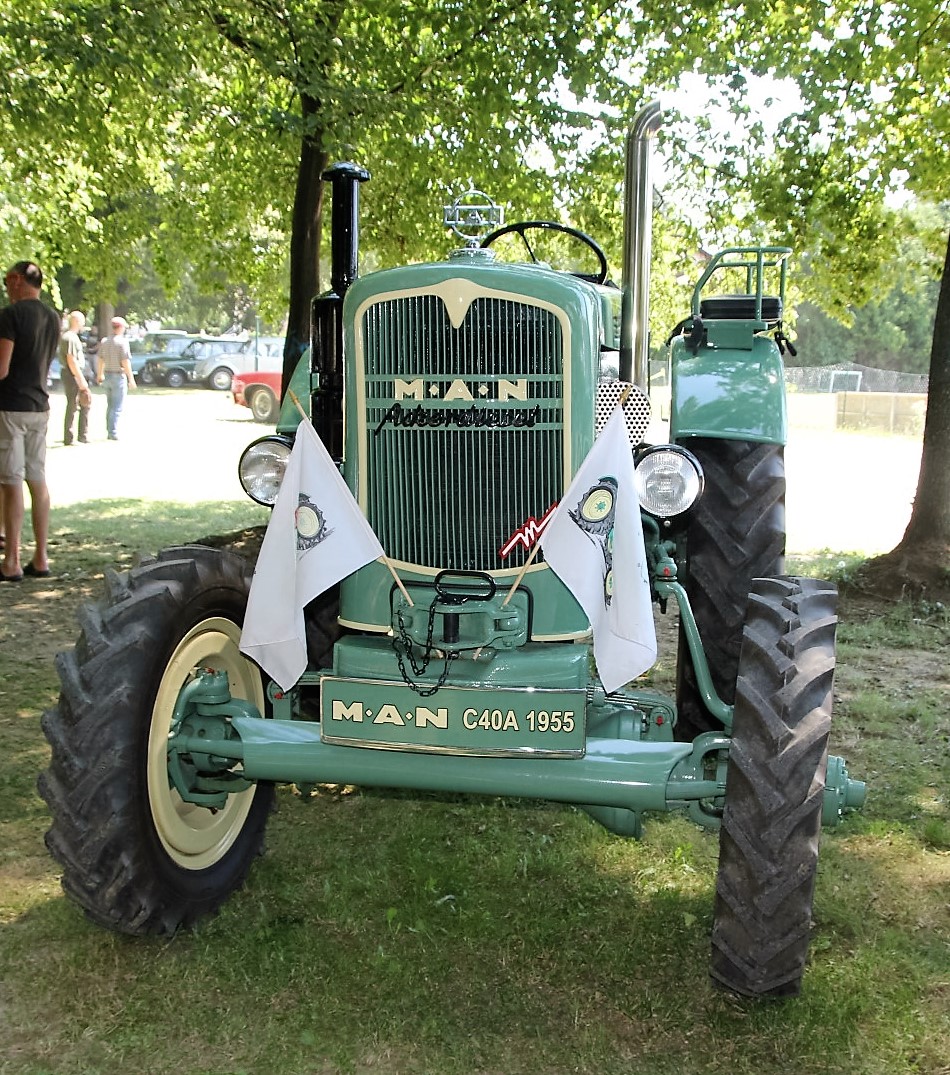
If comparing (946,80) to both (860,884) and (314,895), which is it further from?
(314,895)

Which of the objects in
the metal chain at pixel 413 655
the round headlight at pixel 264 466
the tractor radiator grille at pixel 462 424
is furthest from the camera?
the round headlight at pixel 264 466

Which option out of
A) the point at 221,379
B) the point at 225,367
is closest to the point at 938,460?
the point at 221,379

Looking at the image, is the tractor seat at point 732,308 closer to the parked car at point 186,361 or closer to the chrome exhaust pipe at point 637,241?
the chrome exhaust pipe at point 637,241

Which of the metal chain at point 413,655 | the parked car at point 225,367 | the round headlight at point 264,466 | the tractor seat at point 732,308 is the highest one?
the parked car at point 225,367

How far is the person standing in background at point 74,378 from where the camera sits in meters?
14.8

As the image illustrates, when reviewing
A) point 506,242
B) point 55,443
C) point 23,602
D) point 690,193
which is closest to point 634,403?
point 23,602

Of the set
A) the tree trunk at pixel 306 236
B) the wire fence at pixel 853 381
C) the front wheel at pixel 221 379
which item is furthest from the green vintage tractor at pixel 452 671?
the front wheel at pixel 221 379

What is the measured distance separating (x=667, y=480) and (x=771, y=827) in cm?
104

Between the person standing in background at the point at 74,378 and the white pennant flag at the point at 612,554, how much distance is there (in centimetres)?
1253

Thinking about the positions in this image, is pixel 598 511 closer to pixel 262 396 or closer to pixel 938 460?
pixel 938 460

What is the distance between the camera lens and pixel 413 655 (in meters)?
3.25

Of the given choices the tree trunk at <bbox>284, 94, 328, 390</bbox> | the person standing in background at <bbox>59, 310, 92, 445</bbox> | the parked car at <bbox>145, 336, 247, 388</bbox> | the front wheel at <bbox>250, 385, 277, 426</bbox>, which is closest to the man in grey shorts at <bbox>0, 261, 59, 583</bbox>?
the tree trunk at <bbox>284, 94, 328, 390</bbox>

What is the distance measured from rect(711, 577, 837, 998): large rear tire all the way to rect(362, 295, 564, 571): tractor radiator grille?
82cm

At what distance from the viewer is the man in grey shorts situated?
7.45m
